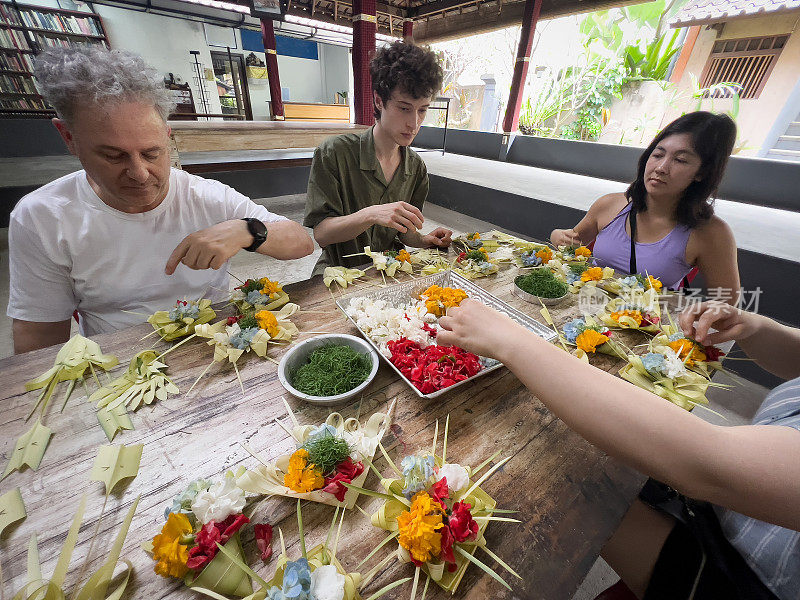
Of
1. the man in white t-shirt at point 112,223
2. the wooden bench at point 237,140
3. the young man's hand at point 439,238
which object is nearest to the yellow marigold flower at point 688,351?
the young man's hand at point 439,238

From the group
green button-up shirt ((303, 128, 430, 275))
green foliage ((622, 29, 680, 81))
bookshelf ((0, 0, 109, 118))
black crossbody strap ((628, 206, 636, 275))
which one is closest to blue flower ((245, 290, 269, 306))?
green button-up shirt ((303, 128, 430, 275))

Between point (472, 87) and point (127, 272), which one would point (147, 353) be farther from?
point (472, 87)

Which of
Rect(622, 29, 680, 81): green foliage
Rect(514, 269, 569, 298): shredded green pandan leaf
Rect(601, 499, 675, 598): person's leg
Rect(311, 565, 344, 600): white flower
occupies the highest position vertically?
Rect(622, 29, 680, 81): green foliage

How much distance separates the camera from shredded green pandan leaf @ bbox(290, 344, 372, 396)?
767 mm

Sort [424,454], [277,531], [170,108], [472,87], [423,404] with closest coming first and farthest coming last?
[277,531]
[424,454]
[423,404]
[170,108]
[472,87]

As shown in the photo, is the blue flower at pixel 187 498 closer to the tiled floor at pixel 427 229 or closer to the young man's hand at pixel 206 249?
the young man's hand at pixel 206 249

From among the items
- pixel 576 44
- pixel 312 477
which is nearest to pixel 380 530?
pixel 312 477

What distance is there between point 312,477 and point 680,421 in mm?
644

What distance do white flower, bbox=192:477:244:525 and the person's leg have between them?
971 mm

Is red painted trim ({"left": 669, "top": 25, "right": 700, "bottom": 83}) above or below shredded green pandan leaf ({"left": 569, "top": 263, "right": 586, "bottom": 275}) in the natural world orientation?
above

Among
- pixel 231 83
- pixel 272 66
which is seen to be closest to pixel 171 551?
pixel 272 66

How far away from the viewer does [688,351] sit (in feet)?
3.28

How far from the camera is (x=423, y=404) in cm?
80

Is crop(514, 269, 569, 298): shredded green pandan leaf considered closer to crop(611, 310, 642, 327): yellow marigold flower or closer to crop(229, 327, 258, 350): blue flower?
crop(611, 310, 642, 327): yellow marigold flower
